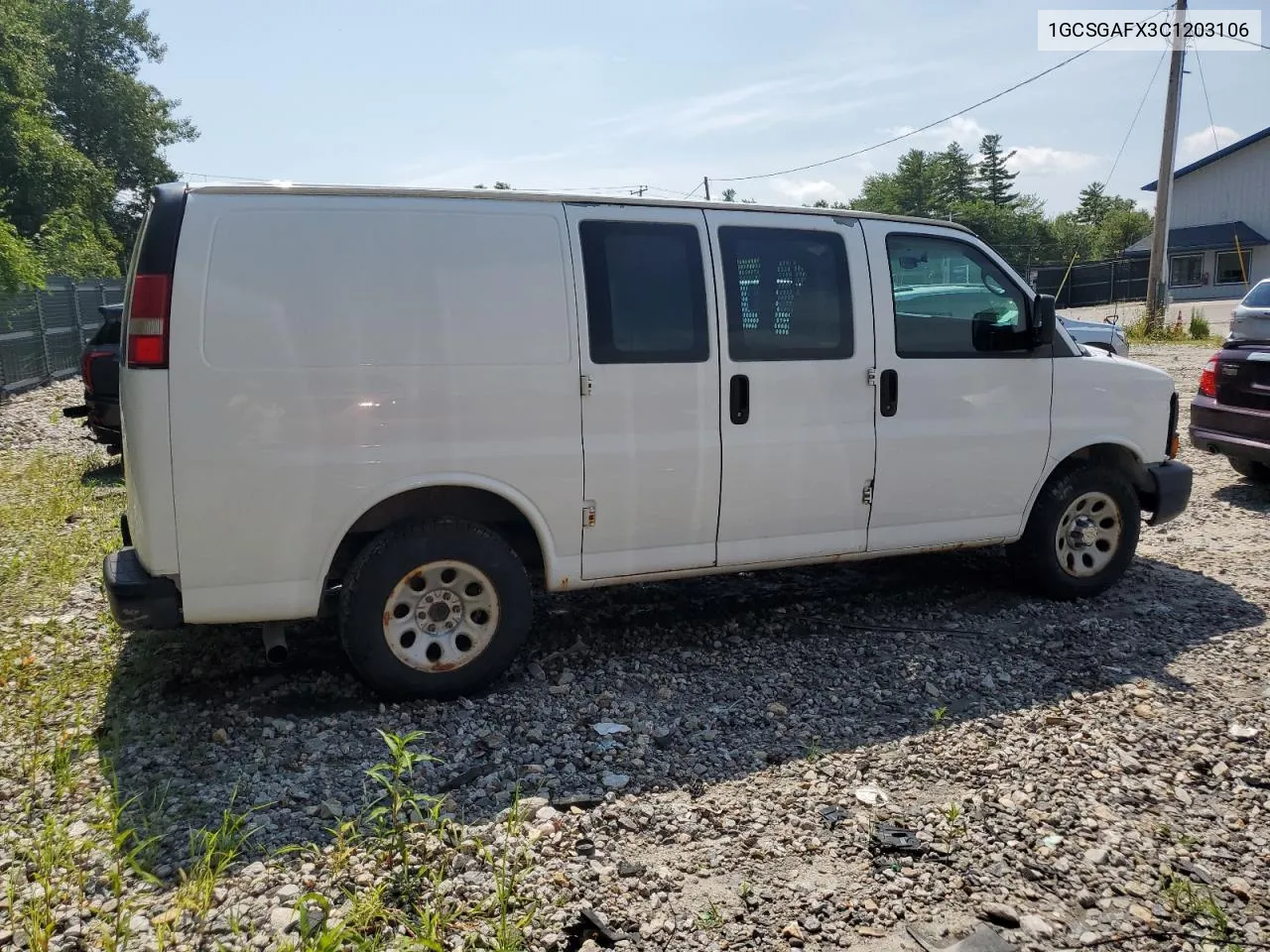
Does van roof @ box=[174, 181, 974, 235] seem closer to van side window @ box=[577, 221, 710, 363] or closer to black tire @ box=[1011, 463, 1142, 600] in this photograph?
van side window @ box=[577, 221, 710, 363]

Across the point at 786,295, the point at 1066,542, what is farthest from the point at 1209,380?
the point at 786,295

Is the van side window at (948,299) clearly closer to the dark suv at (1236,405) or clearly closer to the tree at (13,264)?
the dark suv at (1236,405)

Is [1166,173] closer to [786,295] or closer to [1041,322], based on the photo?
[1041,322]

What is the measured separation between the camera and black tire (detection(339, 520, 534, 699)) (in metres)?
Result: 4.43

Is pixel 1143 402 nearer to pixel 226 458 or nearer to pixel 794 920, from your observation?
pixel 794 920

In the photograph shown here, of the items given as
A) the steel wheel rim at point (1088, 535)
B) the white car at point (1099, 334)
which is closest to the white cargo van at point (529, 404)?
the steel wheel rim at point (1088, 535)

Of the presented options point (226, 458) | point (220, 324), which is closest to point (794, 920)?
point (226, 458)


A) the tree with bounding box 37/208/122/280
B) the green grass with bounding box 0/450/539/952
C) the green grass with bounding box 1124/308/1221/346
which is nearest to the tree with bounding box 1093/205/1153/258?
the green grass with bounding box 1124/308/1221/346

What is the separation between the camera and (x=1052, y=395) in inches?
231

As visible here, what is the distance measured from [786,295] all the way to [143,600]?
10.6ft

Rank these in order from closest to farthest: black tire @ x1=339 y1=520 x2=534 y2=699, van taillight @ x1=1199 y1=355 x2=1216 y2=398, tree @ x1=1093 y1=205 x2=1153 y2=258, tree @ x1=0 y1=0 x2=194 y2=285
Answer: black tire @ x1=339 y1=520 x2=534 y2=699 → van taillight @ x1=1199 y1=355 x2=1216 y2=398 → tree @ x1=0 y1=0 x2=194 y2=285 → tree @ x1=1093 y1=205 x2=1153 y2=258

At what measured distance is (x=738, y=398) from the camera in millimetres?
5000

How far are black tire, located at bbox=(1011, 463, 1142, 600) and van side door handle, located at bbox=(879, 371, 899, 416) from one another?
49.4 inches

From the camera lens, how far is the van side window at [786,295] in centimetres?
504
